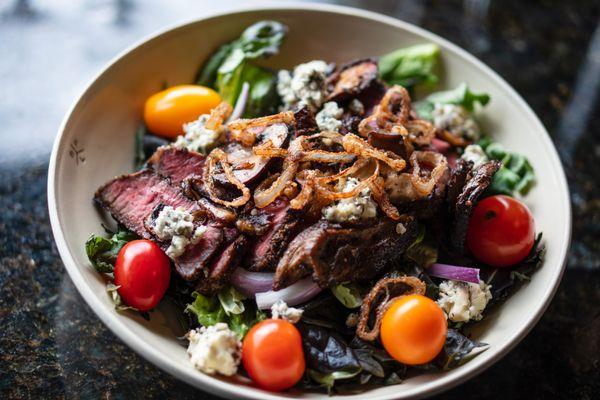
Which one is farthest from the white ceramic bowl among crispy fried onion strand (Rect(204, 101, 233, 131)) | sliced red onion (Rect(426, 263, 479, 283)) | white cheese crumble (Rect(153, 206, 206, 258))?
crispy fried onion strand (Rect(204, 101, 233, 131))

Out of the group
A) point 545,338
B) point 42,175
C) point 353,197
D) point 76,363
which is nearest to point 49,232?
point 42,175

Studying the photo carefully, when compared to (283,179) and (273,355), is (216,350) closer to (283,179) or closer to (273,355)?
(273,355)

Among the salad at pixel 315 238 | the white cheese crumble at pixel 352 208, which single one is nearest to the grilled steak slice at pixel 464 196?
the salad at pixel 315 238

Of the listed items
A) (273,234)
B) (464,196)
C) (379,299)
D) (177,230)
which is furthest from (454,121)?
(177,230)

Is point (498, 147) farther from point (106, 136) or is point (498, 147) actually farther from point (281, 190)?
point (106, 136)

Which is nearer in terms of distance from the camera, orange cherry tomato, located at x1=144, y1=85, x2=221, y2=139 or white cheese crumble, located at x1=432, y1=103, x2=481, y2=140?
orange cherry tomato, located at x1=144, y1=85, x2=221, y2=139

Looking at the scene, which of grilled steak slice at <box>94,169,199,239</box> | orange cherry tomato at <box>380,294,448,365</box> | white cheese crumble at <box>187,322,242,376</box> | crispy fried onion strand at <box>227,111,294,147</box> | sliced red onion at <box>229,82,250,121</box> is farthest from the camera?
sliced red onion at <box>229,82,250,121</box>

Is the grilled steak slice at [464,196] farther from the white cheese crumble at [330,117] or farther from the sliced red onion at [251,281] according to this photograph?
the sliced red onion at [251,281]

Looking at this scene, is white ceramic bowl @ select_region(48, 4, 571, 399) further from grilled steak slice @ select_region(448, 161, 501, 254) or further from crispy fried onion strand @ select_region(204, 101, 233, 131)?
crispy fried onion strand @ select_region(204, 101, 233, 131)
